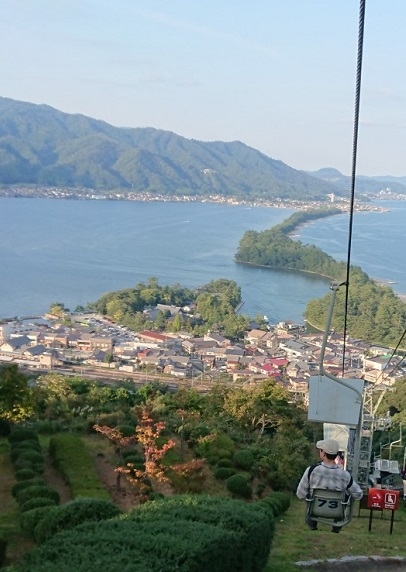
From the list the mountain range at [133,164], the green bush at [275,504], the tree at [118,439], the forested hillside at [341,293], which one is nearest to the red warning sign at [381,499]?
the green bush at [275,504]

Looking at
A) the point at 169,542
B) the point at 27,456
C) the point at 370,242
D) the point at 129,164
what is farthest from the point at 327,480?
the point at 129,164

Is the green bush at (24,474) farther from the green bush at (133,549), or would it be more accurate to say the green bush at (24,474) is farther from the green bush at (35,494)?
the green bush at (133,549)

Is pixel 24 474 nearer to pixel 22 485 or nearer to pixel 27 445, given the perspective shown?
pixel 22 485

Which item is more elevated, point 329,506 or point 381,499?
point 329,506

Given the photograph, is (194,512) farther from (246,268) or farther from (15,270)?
(246,268)

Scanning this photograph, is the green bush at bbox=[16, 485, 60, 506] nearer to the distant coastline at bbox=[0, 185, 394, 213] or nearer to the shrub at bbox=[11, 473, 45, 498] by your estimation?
the shrub at bbox=[11, 473, 45, 498]

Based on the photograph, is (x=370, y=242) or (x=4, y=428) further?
(x=370, y=242)
